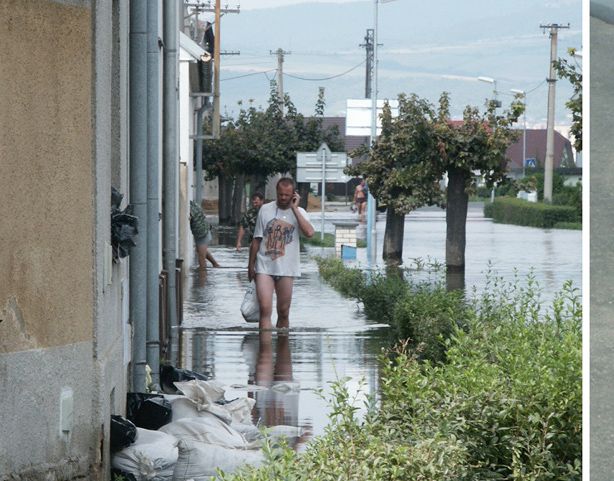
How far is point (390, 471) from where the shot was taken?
240 inches

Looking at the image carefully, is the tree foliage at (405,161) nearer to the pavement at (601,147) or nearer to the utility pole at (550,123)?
the pavement at (601,147)

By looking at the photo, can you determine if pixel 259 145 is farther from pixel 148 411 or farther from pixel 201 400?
pixel 148 411

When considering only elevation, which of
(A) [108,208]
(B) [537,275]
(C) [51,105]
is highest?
(C) [51,105]

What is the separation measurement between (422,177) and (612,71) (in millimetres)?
24633

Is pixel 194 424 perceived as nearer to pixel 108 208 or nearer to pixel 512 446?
pixel 108 208

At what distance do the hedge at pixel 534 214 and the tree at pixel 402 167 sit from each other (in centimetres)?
2190

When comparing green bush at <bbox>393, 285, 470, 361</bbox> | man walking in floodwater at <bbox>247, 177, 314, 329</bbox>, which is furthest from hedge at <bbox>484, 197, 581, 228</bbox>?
green bush at <bbox>393, 285, 470, 361</bbox>

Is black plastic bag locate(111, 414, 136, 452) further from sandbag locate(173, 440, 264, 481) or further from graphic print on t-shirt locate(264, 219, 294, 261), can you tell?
graphic print on t-shirt locate(264, 219, 294, 261)

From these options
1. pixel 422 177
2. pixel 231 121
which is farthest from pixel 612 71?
pixel 231 121

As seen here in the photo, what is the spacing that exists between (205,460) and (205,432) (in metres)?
0.47

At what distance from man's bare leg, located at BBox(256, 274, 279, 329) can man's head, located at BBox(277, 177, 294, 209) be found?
2.36 ft

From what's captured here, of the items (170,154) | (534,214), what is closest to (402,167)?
(170,154)

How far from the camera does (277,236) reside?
1394cm

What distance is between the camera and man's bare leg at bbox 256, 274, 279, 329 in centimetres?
1410
